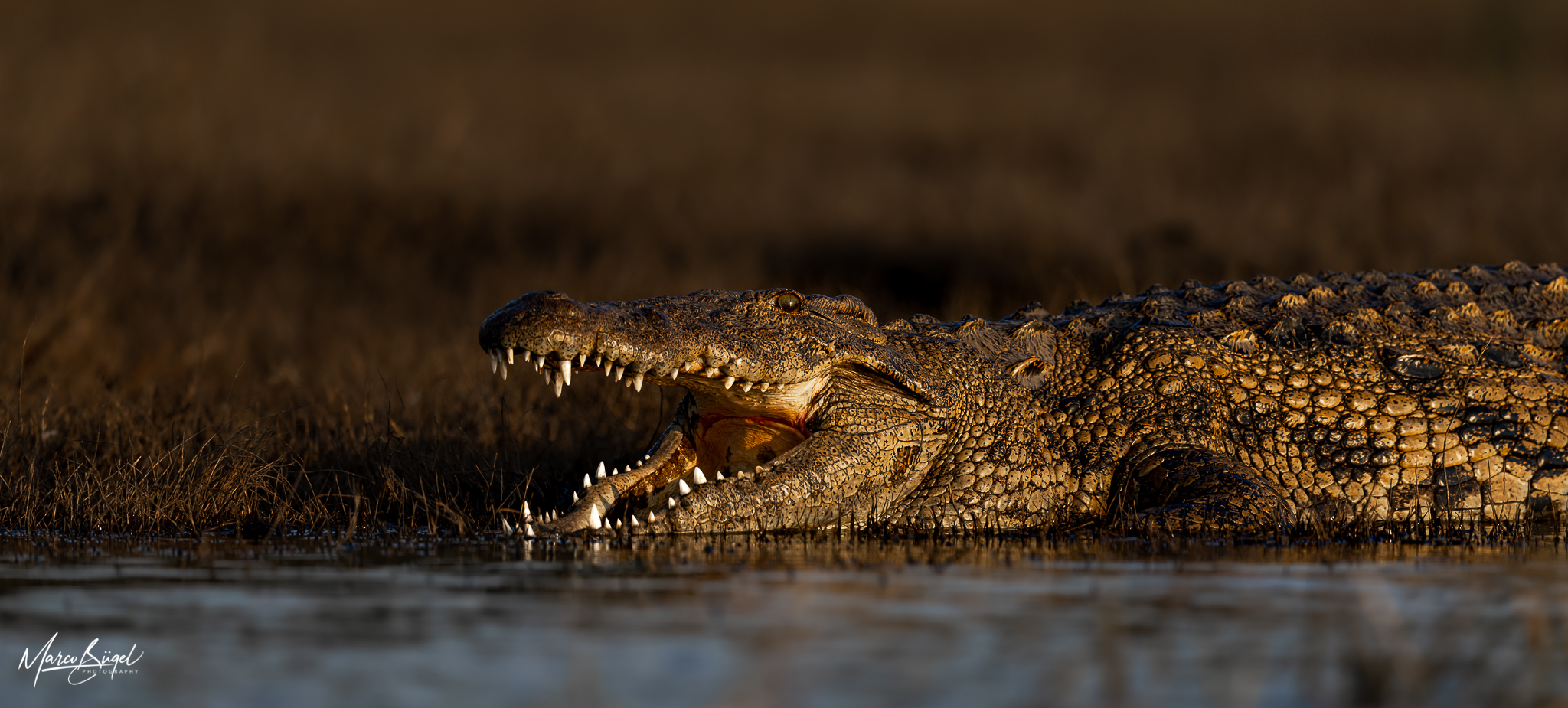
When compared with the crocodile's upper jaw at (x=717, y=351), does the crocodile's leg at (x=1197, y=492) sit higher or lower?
lower

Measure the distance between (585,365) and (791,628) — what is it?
2897 millimetres

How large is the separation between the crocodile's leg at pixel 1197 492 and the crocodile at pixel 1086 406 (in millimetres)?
14

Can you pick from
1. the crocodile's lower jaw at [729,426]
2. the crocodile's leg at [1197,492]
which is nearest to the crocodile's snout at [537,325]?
the crocodile's lower jaw at [729,426]

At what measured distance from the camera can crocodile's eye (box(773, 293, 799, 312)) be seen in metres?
7.13

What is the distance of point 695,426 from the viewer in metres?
7.33

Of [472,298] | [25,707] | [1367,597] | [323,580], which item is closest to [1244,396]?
[1367,597]

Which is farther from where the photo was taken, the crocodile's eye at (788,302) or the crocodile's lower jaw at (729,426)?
the crocodile's eye at (788,302)

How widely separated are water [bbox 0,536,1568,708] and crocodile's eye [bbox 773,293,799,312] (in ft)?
4.92

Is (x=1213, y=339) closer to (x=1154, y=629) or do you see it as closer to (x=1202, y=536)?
(x=1202, y=536)

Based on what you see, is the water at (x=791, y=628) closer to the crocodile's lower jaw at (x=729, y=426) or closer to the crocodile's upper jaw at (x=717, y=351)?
the crocodile's upper jaw at (x=717, y=351)

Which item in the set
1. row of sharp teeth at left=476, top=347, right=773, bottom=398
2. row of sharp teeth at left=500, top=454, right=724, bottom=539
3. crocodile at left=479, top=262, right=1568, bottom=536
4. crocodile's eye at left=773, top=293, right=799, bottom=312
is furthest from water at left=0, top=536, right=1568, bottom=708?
crocodile's eye at left=773, top=293, right=799, bottom=312

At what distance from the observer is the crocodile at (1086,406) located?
678 centimetres

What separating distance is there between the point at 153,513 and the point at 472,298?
17815 millimetres

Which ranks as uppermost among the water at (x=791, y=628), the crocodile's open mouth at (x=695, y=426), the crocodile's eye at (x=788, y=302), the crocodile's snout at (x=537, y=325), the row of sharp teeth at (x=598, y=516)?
the crocodile's eye at (x=788, y=302)
